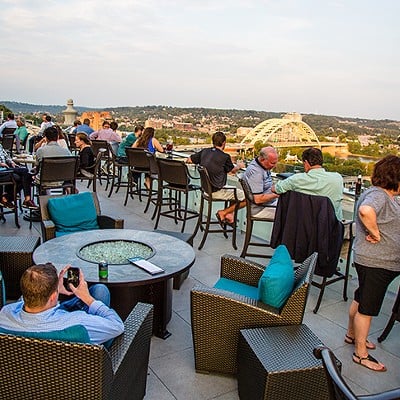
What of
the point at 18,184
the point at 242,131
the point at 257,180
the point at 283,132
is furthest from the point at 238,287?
the point at 283,132

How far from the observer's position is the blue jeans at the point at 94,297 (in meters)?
2.26

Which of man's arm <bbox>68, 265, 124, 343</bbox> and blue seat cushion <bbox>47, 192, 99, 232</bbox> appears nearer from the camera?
man's arm <bbox>68, 265, 124, 343</bbox>

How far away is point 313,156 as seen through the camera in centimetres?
370

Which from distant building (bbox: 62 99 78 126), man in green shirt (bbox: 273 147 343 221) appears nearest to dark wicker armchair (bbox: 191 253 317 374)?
man in green shirt (bbox: 273 147 343 221)

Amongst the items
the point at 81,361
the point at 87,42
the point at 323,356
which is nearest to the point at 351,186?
the point at 323,356

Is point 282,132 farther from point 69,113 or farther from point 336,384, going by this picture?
point 69,113

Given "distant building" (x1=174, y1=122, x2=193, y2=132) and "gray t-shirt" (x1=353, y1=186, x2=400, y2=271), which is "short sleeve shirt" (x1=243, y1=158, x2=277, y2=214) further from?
"distant building" (x1=174, y1=122, x2=193, y2=132)

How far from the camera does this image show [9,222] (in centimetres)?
589

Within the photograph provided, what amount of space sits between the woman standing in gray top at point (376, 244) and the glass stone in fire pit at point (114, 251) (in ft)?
5.09

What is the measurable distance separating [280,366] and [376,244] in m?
1.17

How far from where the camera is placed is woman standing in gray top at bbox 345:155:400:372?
2635mm

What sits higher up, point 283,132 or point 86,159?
point 283,132

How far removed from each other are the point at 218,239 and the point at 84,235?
235cm

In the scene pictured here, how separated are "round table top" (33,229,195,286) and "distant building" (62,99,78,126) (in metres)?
11.7
